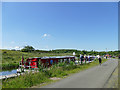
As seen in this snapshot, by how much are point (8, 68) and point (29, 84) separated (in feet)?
44.8

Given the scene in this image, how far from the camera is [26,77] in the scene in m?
7.11

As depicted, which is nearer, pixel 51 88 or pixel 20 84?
pixel 51 88

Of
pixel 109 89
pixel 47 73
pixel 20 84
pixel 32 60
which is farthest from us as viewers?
pixel 32 60

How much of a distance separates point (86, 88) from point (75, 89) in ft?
2.00

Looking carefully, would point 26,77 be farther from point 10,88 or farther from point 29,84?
point 10,88

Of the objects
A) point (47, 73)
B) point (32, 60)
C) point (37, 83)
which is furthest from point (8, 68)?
point (37, 83)

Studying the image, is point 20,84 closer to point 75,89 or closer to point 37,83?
point 37,83

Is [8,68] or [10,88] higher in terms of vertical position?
[10,88]

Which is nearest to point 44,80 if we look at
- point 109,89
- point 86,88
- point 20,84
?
point 20,84

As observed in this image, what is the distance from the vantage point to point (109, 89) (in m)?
5.54

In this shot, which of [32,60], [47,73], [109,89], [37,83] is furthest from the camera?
[32,60]

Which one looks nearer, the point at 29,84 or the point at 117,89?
the point at 117,89

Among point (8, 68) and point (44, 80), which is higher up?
point (44, 80)

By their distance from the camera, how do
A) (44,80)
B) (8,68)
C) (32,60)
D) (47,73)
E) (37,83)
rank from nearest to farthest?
(37,83) → (44,80) → (47,73) → (32,60) → (8,68)
